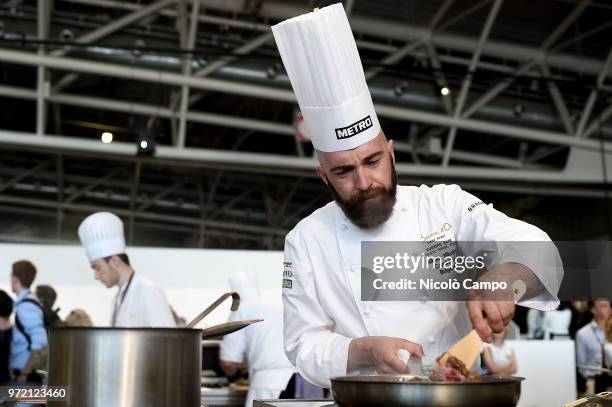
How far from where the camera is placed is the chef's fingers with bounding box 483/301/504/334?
4.02 feet

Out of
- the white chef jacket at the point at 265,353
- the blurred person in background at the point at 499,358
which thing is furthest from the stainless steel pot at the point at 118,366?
the blurred person in background at the point at 499,358

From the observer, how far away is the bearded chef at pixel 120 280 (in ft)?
12.1

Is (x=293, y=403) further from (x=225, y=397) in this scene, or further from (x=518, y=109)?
(x=518, y=109)

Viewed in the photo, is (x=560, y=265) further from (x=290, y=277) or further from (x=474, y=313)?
(x=290, y=277)

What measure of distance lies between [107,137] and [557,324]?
4.94 meters

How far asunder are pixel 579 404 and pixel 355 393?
0.45 m

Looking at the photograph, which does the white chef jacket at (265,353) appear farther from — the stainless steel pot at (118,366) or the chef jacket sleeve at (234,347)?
the stainless steel pot at (118,366)

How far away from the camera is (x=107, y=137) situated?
8078 mm

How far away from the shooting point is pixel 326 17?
1679mm

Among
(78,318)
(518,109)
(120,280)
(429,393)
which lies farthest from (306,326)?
(518,109)

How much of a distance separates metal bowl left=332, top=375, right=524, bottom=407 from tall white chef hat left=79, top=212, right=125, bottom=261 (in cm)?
320

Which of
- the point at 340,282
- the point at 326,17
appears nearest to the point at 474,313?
the point at 340,282

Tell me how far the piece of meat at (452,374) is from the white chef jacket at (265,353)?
331cm

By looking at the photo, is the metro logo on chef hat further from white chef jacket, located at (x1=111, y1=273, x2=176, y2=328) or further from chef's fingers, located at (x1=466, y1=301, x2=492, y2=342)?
white chef jacket, located at (x1=111, y1=273, x2=176, y2=328)
